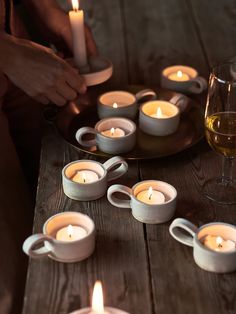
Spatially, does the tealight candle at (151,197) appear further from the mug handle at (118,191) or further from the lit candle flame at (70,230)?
the lit candle flame at (70,230)

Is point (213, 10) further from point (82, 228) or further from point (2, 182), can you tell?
point (82, 228)

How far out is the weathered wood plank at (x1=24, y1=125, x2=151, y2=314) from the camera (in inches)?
31.2

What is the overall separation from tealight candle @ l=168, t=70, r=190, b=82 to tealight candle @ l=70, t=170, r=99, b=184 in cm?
44

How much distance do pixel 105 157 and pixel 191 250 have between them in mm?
305

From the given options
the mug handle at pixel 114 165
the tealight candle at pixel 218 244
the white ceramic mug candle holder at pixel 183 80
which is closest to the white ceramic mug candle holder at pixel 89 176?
the mug handle at pixel 114 165

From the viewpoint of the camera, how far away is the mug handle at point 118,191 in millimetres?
943

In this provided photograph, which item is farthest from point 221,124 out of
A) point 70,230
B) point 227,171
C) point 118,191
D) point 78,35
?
point 78,35

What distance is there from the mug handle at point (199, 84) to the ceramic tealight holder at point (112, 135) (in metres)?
0.26

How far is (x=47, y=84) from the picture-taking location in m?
1.18

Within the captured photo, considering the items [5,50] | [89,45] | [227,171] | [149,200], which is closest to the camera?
[149,200]

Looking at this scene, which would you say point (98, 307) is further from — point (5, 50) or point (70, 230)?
point (5, 50)

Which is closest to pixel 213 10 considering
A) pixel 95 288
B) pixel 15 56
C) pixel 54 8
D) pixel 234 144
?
pixel 54 8

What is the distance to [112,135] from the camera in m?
1.13

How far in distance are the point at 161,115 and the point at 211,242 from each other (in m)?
0.41
